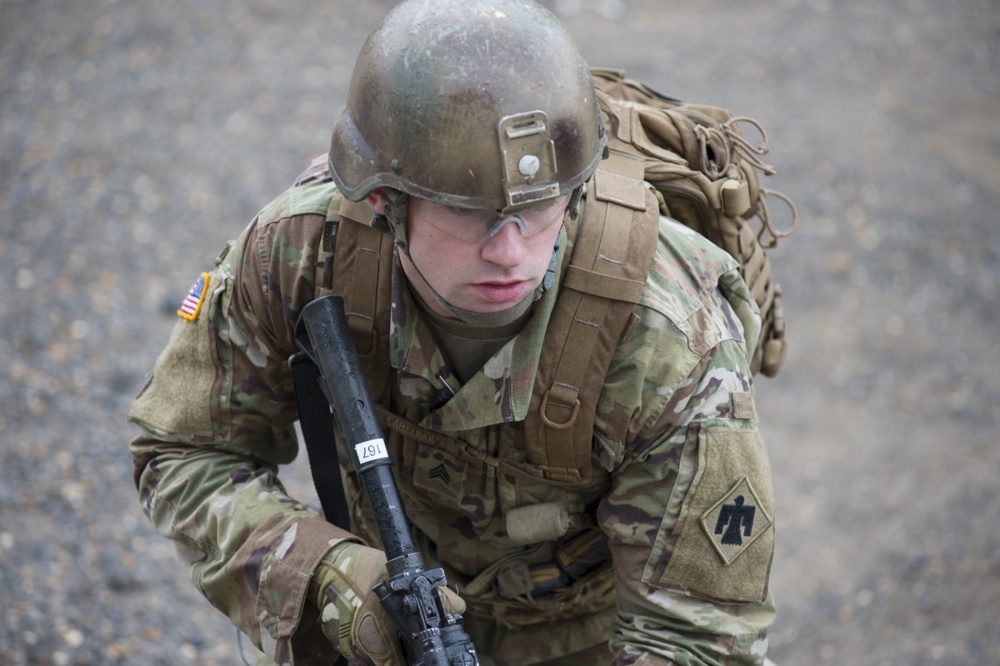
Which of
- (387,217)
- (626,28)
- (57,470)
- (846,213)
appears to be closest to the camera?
(387,217)

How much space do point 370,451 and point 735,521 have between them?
3.05 feet

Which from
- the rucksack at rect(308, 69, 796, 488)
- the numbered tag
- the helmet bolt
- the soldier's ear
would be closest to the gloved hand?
the numbered tag

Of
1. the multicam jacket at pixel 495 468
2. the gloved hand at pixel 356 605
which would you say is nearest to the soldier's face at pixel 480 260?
the multicam jacket at pixel 495 468

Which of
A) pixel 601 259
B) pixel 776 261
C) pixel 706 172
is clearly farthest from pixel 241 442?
pixel 776 261

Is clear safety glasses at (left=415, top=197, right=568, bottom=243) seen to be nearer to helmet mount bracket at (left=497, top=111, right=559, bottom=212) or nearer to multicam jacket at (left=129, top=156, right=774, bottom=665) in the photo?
helmet mount bracket at (left=497, top=111, right=559, bottom=212)

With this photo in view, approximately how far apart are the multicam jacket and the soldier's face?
0.22 m

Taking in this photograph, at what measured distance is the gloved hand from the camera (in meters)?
2.82

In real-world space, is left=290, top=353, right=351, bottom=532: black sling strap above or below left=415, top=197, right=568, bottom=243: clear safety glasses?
below

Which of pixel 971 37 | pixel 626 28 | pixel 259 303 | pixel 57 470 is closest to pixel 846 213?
pixel 626 28

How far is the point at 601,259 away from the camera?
2826mm

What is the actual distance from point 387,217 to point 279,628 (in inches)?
44.1

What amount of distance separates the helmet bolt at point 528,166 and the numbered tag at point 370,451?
0.80 m

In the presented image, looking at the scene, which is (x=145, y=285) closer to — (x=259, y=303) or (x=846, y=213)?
Answer: (x=259, y=303)

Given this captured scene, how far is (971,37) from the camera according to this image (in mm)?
11281
